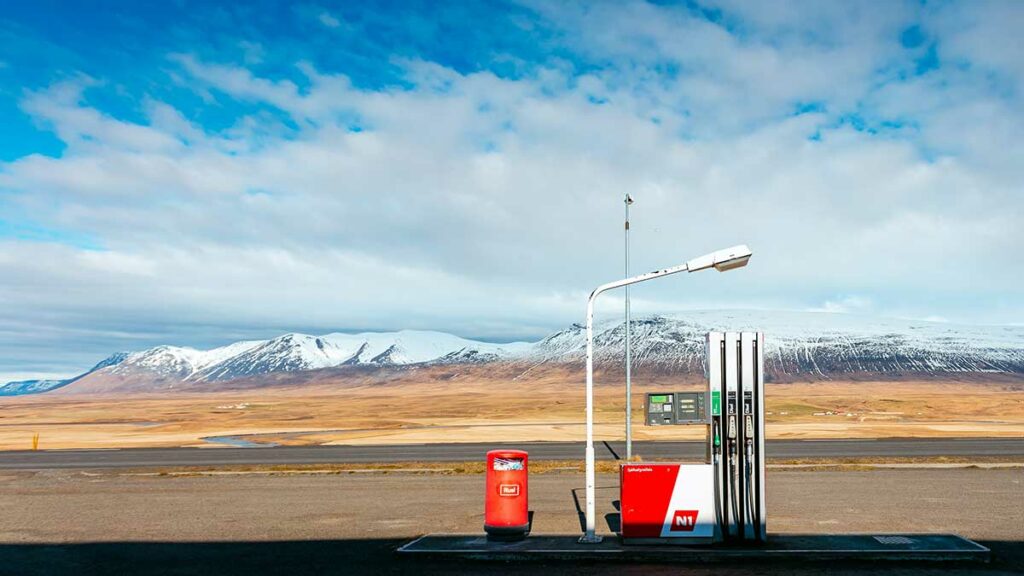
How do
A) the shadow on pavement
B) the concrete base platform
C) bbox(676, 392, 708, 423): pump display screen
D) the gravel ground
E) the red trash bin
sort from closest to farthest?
the shadow on pavement
the concrete base platform
the gravel ground
the red trash bin
bbox(676, 392, 708, 423): pump display screen

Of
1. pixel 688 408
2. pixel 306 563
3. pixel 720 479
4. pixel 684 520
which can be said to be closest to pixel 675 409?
pixel 688 408

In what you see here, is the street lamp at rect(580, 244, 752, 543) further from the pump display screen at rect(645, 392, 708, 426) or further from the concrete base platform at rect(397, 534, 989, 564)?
the pump display screen at rect(645, 392, 708, 426)

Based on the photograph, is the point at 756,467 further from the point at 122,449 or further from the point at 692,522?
the point at 122,449

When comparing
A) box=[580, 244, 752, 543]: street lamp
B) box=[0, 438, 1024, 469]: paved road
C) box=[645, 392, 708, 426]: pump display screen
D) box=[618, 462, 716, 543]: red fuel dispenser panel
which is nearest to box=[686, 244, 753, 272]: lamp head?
box=[580, 244, 752, 543]: street lamp

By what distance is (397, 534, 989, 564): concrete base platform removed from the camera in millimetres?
12383

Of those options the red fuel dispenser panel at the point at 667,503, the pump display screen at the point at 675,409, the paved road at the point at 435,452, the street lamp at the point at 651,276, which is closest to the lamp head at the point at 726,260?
the street lamp at the point at 651,276

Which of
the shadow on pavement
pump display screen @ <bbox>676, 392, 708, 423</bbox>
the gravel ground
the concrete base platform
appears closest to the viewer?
the shadow on pavement

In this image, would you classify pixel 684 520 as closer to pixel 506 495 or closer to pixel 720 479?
pixel 720 479

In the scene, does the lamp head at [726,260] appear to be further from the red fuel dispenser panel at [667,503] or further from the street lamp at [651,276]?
the red fuel dispenser panel at [667,503]

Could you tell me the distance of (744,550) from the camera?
1284cm

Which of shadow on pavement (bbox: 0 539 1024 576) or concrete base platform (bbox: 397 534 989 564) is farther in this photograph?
concrete base platform (bbox: 397 534 989 564)

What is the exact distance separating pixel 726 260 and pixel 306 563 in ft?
27.8

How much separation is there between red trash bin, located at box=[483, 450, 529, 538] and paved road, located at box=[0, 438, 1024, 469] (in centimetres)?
1779

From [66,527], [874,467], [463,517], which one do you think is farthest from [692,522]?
[874,467]
